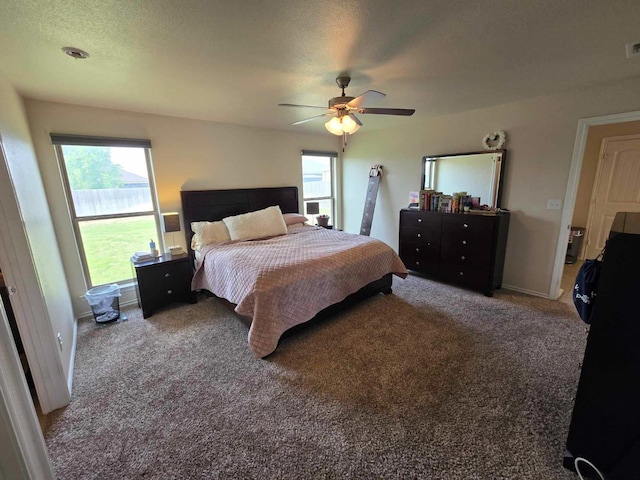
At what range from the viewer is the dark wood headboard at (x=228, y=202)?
3.65 m

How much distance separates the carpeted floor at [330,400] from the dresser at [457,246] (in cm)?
67

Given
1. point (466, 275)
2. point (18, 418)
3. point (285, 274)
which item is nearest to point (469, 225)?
point (466, 275)

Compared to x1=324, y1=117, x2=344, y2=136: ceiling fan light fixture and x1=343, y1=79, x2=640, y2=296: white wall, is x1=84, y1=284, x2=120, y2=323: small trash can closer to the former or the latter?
x1=324, y1=117, x2=344, y2=136: ceiling fan light fixture

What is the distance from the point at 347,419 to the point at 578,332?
246 centimetres

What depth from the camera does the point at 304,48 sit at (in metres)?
1.78

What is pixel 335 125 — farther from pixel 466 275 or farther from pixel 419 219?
pixel 466 275

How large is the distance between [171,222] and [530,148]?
450cm

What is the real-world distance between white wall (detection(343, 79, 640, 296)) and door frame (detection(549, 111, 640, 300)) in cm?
4

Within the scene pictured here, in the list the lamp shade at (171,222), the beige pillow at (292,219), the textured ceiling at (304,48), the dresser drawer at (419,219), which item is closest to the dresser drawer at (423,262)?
the dresser drawer at (419,219)

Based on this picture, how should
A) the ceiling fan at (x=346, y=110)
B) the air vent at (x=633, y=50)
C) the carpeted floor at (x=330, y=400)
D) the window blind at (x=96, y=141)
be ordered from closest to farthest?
the carpeted floor at (x=330, y=400) < the air vent at (x=633, y=50) < the ceiling fan at (x=346, y=110) < the window blind at (x=96, y=141)

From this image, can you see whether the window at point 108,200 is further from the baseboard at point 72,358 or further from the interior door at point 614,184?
the interior door at point 614,184

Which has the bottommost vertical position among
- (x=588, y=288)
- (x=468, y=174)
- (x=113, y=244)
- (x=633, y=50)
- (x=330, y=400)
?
(x=330, y=400)

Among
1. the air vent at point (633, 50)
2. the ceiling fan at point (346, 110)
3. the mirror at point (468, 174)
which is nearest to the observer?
the air vent at point (633, 50)

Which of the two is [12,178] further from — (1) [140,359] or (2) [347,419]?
(2) [347,419]
